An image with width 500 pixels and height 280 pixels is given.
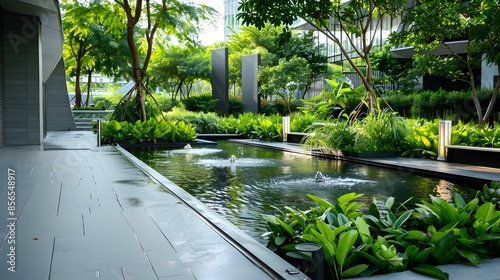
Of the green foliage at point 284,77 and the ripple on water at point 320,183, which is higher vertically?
the green foliage at point 284,77

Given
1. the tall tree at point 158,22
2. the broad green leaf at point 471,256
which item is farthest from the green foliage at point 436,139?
the tall tree at point 158,22

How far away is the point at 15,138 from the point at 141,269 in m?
13.8

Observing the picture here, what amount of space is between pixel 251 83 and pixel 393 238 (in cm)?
2640

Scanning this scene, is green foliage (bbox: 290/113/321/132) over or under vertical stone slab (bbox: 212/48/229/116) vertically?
under

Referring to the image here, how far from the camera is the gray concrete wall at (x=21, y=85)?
51.2 feet

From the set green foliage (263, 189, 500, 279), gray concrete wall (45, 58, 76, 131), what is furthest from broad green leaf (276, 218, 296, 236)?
gray concrete wall (45, 58, 76, 131)

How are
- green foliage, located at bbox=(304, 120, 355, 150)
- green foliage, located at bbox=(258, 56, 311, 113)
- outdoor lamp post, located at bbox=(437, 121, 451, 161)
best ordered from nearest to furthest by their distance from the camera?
outdoor lamp post, located at bbox=(437, 121, 451, 161)
green foliage, located at bbox=(304, 120, 355, 150)
green foliage, located at bbox=(258, 56, 311, 113)

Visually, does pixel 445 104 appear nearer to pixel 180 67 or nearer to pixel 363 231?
pixel 363 231

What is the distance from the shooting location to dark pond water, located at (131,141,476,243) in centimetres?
688

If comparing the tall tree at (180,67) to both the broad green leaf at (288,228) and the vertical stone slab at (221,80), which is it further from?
the broad green leaf at (288,228)

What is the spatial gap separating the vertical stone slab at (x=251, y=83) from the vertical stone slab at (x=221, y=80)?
3.98ft

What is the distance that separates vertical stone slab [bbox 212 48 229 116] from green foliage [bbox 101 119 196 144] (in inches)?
435

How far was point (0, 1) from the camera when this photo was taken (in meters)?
13.7

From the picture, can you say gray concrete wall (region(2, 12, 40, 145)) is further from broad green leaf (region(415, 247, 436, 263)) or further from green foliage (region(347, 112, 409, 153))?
broad green leaf (region(415, 247, 436, 263))
